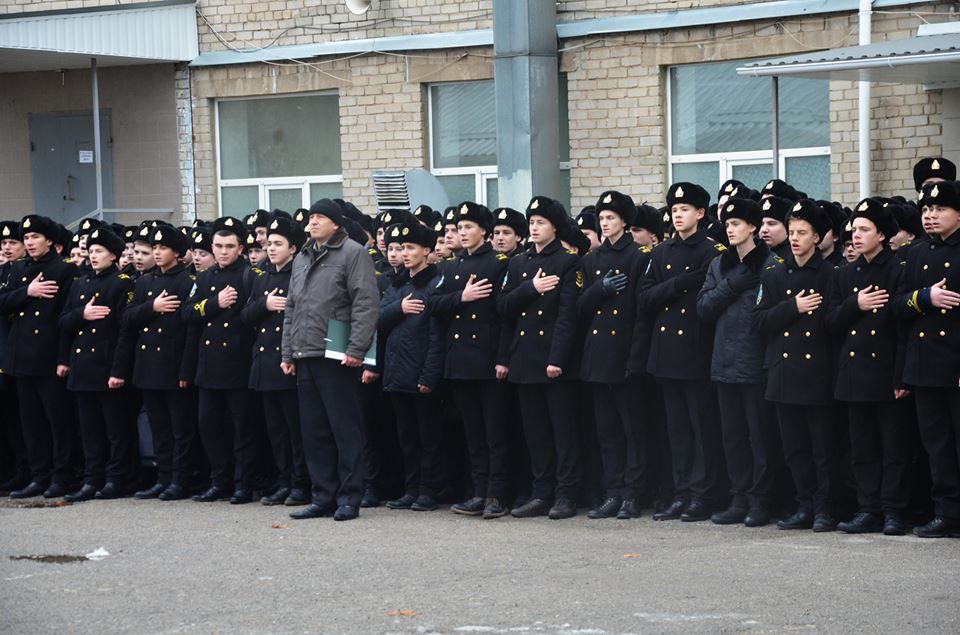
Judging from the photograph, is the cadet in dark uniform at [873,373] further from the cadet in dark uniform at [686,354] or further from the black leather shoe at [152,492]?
the black leather shoe at [152,492]

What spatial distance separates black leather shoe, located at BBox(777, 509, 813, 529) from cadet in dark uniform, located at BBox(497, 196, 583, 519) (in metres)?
1.48

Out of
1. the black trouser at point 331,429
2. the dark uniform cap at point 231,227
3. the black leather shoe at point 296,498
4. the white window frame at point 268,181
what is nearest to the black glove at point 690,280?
the black trouser at point 331,429

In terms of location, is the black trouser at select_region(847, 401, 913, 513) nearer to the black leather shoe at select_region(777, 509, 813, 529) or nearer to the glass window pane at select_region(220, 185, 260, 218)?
the black leather shoe at select_region(777, 509, 813, 529)

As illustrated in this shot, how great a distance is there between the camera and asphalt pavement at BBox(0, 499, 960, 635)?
7.39 meters

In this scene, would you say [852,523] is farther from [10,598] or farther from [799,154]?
[799,154]

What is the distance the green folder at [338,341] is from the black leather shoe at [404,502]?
1.10m

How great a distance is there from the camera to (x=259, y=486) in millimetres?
11906

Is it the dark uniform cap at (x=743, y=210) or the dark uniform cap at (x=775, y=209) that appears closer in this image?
the dark uniform cap at (x=743, y=210)

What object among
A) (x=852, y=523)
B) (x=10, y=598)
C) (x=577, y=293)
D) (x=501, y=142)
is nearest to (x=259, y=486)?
(x=577, y=293)

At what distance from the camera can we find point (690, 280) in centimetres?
1013

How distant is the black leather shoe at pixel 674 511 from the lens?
1030 centimetres

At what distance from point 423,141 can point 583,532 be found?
10.7 meters

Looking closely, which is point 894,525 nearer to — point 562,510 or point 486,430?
point 562,510

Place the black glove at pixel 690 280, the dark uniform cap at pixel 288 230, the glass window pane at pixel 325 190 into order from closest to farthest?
1. the black glove at pixel 690 280
2. the dark uniform cap at pixel 288 230
3. the glass window pane at pixel 325 190
